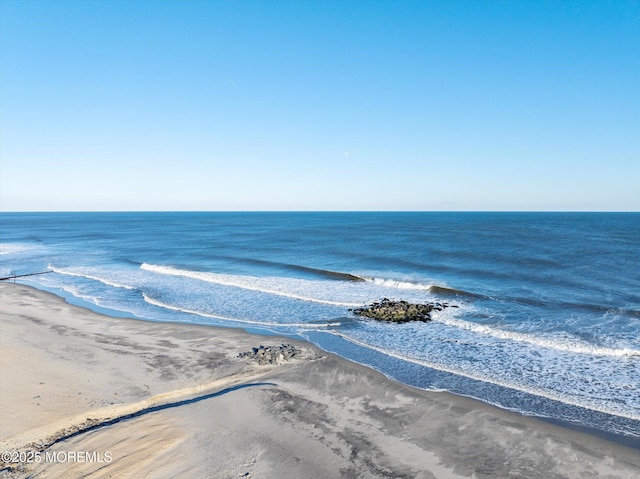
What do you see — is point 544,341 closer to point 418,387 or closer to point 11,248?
point 418,387

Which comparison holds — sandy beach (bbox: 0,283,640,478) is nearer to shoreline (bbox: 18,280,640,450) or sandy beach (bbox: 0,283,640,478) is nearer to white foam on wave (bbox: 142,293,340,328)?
shoreline (bbox: 18,280,640,450)

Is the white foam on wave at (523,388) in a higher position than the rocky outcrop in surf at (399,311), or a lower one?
lower

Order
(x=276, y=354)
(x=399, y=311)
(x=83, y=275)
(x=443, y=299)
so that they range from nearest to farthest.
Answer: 1. (x=276, y=354)
2. (x=399, y=311)
3. (x=443, y=299)
4. (x=83, y=275)

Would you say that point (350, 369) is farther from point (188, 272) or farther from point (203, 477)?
point (188, 272)

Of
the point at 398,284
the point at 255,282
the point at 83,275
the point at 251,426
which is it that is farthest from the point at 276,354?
the point at 83,275

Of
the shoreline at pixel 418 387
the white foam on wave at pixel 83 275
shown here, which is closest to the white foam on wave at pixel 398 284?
the shoreline at pixel 418 387

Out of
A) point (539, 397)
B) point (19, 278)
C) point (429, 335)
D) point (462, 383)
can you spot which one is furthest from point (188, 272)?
point (539, 397)

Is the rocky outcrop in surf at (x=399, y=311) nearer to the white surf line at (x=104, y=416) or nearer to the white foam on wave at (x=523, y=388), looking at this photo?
the white foam on wave at (x=523, y=388)
